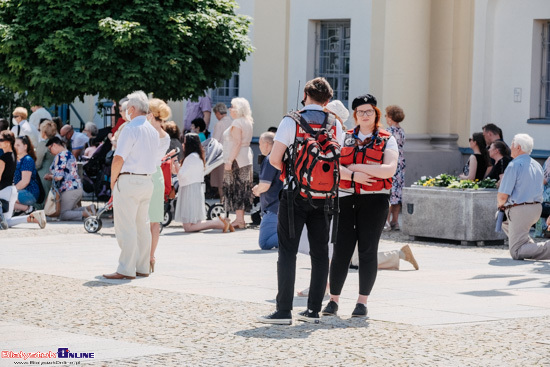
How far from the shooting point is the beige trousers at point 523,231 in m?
13.5

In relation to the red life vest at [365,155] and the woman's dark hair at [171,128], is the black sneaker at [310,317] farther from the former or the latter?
the woman's dark hair at [171,128]

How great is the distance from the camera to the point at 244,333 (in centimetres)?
849

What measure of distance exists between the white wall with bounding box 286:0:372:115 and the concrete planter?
655 centimetres

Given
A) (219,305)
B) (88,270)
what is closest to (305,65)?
(88,270)

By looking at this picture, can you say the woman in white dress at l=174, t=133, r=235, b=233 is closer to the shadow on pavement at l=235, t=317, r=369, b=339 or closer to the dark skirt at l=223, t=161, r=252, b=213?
the dark skirt at l=223, t=161, r=252, b=213

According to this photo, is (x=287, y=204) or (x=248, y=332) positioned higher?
(x=287, y=204)

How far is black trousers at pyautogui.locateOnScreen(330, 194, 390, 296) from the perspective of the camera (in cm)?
927

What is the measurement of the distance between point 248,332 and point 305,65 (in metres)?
15.4

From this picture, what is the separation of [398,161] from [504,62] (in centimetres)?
602

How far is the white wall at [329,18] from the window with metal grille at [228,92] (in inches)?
71.8

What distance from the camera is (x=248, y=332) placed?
854 centimetres

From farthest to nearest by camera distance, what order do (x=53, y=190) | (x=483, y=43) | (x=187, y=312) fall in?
(x=483, y=43)
(x=53, y=190)
(x=187, y=312)

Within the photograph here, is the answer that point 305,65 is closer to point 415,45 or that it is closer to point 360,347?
point 415,45

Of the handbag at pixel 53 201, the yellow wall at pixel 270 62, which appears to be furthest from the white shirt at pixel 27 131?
the yellow wall at pixel 270 62
